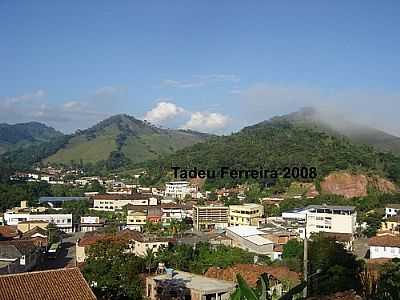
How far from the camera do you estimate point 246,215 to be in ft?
128

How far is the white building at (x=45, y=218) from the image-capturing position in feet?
132

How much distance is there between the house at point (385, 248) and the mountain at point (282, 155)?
25325mm

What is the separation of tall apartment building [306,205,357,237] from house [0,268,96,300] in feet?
79.3

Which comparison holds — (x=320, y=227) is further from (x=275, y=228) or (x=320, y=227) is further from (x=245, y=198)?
(x=245, y=198)

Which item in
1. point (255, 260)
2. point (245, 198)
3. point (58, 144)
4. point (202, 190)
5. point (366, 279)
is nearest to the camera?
point (366, 279)

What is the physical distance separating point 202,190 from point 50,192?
1724 cm

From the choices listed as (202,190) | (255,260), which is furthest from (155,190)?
(255,260)

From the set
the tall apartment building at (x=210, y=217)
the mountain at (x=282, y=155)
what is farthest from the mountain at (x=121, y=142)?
the tall apartment building at (x=210, y=217)

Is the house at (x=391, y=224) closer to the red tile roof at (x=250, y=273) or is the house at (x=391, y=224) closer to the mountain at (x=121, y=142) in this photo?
the red tile roof at (x=250, y=273)

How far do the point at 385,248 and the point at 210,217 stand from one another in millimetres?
17273

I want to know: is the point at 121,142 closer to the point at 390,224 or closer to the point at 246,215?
the point at 246,215

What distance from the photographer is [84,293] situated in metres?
11.6

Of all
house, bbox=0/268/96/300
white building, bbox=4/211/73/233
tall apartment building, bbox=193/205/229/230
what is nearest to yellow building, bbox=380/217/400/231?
tall apartment building, bbox=193/205/229/230

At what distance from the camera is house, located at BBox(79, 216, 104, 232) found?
133 ft
